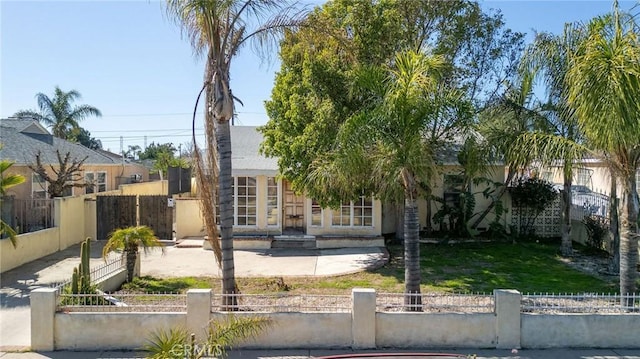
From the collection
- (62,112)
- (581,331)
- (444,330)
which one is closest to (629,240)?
(581,331)

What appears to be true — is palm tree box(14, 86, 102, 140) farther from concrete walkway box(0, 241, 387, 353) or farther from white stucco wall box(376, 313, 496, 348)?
white stucco wall box(376, 313, 496, 348)

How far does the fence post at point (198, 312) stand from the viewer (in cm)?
739

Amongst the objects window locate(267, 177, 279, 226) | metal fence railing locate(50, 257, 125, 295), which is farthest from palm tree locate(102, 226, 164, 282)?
window locate(267, 177, 279, 226)

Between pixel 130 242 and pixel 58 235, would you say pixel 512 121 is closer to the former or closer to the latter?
pixel 130 242

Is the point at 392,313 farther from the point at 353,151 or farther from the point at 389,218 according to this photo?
the point at 389,218

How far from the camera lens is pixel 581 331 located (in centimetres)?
748

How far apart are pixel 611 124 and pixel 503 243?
10.1 meters

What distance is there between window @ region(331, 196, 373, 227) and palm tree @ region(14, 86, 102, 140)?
29.3m

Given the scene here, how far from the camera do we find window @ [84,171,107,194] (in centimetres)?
2334

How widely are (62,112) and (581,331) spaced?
4029 cm

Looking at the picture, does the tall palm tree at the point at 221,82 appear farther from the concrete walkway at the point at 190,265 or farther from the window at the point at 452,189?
the window at the point at 452,189

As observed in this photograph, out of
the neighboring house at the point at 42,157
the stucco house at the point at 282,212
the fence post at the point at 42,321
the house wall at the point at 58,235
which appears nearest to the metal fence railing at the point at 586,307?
the fence post at the point at 42,321

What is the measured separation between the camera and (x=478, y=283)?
11102mm

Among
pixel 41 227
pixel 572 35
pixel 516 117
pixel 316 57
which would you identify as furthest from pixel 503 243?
pixel 41 227
